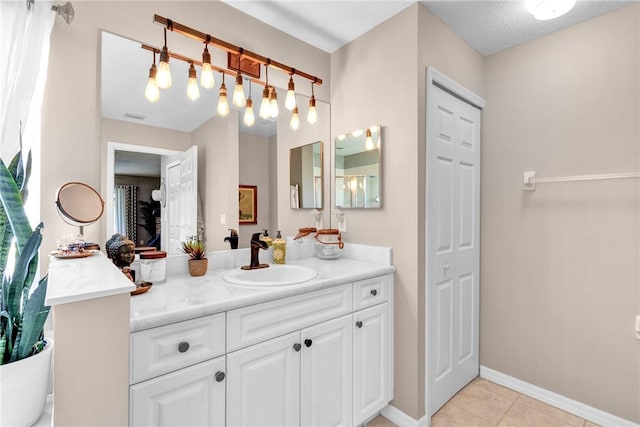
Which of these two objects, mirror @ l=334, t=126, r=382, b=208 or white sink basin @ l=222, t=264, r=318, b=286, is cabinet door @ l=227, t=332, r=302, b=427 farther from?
mirror @ l=334, t=126, r=382, b=208

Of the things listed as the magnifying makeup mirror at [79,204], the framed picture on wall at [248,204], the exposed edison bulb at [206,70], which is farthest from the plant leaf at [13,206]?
the framed picture on wall at [248,204]

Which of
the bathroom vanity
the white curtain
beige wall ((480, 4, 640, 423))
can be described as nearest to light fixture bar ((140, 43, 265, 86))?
the white curtain

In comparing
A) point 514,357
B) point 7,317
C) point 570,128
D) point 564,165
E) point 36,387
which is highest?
point 570,128

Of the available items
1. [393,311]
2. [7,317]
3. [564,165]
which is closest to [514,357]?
[393,311]

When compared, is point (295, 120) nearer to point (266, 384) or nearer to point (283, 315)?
point (283, 315)

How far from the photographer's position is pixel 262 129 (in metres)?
1.96

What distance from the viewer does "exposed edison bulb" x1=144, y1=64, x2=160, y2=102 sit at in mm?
→ 1398

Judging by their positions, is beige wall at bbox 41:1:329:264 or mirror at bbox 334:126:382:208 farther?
mirror at bbox 334:126:382:208

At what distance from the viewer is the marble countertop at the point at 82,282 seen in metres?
0.64

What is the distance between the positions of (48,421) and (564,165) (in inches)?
105

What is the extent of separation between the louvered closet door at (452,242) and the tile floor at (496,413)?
0.22 ft

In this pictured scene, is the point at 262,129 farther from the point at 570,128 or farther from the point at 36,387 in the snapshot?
the point at 570,128

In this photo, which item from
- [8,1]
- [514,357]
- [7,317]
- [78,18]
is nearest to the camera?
[7,317]

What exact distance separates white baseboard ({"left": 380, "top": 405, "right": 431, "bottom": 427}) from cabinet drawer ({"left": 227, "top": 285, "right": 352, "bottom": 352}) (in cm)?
76
